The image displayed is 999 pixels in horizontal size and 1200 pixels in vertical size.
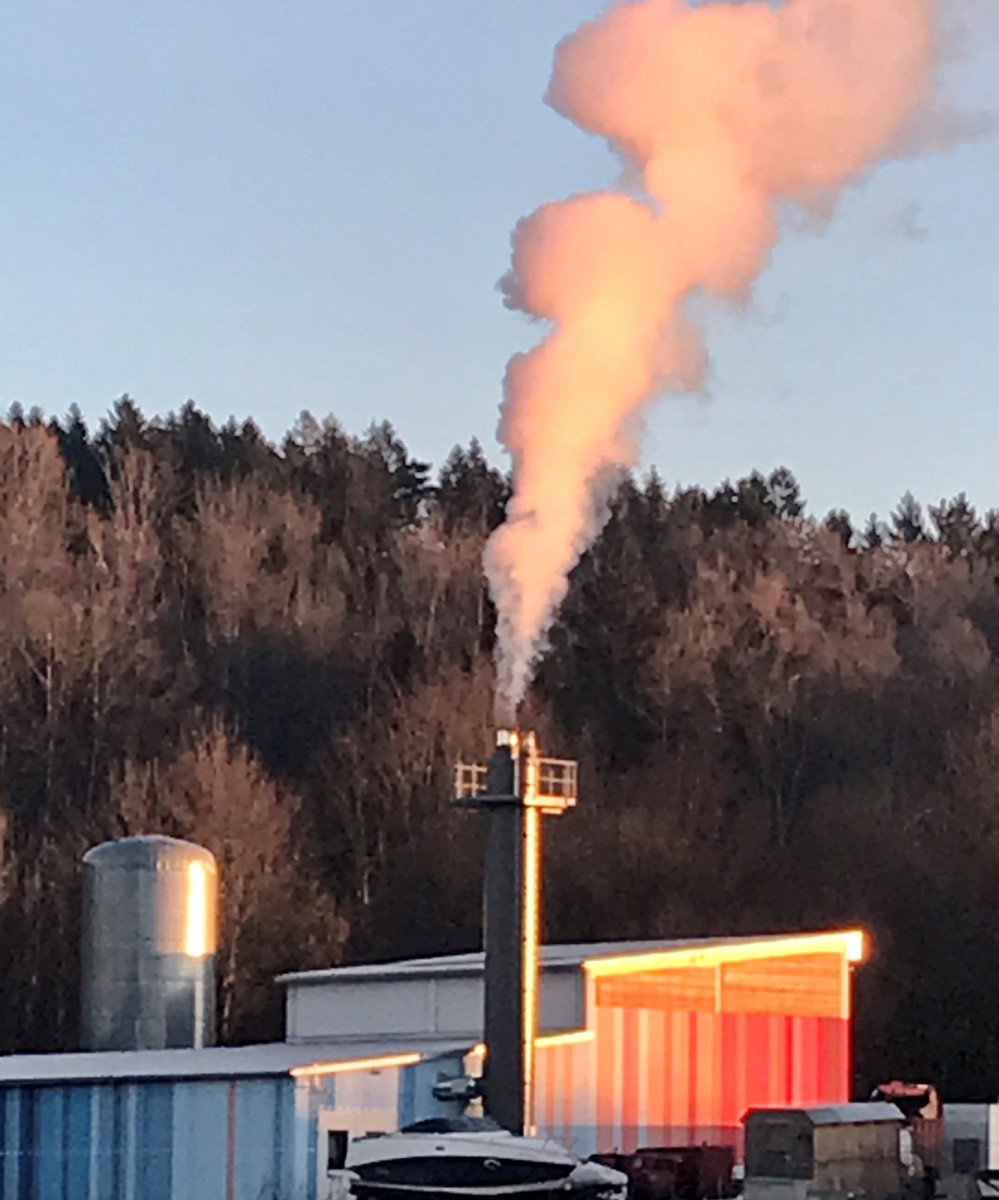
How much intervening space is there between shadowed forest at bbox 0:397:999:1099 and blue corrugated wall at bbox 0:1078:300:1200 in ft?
83.8

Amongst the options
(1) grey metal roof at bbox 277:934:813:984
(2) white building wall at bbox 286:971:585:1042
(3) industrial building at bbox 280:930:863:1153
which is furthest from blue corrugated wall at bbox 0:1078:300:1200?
(1) grey metal roof at bbox 277:934:813:984

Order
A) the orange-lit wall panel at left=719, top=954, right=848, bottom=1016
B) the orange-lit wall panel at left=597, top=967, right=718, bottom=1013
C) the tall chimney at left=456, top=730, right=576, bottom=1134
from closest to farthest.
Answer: the tall chimney at left=456, top=730, right=576, bottom=1134 → the orange-lit wall panel at left=597, top=967, right=718, bottom=1013 → the orange-lit wall panel at left=719, top=954, right=848, bottom=1016

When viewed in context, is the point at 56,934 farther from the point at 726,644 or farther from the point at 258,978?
the point at 726,644

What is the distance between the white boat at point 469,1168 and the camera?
37844mm

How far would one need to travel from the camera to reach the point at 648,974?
46125mm

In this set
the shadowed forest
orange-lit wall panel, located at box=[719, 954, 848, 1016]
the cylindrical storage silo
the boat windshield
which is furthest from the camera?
the shadowed forest

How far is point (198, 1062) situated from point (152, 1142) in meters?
3.00

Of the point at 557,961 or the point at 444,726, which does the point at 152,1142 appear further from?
the point at 444,726

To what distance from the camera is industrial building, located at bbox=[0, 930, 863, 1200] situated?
41.0m

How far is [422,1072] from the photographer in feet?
140

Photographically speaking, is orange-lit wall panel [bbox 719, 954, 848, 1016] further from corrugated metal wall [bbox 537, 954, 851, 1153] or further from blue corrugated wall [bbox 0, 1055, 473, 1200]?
blue corrugated wall [bbox 0, 1055, 473, 1200]

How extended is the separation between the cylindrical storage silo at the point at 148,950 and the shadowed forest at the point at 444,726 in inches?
641

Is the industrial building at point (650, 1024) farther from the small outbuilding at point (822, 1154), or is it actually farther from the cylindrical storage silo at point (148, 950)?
the small outbuilding at point (822, 1154)

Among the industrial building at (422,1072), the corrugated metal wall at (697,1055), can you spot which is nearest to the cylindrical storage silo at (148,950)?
the industrial building at (422,1072)
